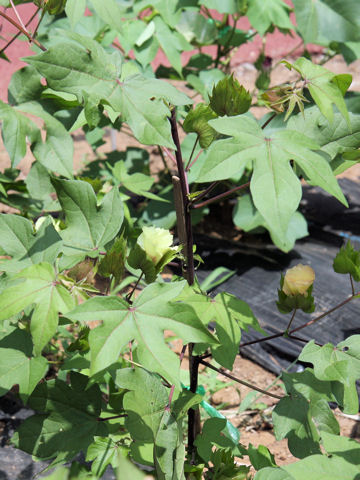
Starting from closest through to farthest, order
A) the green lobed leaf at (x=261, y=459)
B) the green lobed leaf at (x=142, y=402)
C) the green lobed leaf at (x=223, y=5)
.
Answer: the green lobed leaf at (x=142, y=402), the green lobed leaf at (x=261, y=459), the green lobed leaf at (x=223, y=5)

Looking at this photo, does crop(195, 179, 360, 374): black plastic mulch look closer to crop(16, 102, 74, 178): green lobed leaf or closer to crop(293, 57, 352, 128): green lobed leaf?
crop(16, 102, 74, 178): green lobed leaf

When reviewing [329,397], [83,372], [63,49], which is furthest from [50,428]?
[63,49]

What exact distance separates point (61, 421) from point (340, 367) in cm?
49

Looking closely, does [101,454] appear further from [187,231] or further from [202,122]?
[202,122]

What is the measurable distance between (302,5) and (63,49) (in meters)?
1.19

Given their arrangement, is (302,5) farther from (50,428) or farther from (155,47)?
(50,428)

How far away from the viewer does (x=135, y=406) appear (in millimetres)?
769

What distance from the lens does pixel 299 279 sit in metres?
0.82

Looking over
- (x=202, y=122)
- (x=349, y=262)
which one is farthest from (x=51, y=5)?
(x=349, y=262)

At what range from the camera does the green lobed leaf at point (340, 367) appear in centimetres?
79

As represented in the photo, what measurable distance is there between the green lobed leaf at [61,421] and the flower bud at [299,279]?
410 millimetres

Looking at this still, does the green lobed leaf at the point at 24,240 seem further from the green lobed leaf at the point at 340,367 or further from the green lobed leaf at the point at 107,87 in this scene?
the green lobed leaf at the point at 340,367

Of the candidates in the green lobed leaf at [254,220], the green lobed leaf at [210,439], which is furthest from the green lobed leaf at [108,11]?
the green lobed leaf at [254,220]

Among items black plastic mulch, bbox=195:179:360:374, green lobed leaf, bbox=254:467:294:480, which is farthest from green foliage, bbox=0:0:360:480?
black plastic mulch, bbox=195:179:360:374
